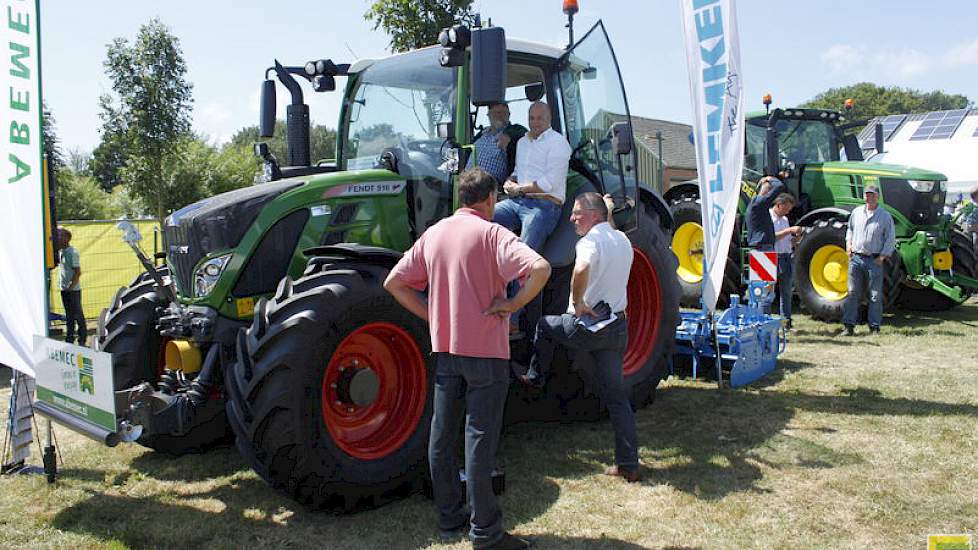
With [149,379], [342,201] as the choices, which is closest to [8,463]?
[149,379]

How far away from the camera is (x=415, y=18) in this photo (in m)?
9.29

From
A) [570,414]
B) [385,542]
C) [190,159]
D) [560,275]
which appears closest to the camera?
[385,542]

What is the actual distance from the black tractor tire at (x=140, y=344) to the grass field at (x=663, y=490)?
0.62 ft

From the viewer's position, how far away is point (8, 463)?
4.80 m

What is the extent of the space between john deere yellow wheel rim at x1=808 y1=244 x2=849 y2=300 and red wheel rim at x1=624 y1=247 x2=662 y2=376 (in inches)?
195

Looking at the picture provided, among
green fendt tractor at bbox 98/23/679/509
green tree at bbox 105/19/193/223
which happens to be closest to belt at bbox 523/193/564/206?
green fendt tractor at bbox 98/23/679/509

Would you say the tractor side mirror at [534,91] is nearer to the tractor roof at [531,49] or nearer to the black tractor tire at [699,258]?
the tractor roof at [531,49]

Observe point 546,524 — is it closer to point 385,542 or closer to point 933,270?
point 385,542

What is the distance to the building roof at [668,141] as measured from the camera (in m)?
32.3

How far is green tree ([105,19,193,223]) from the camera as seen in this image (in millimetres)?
16969

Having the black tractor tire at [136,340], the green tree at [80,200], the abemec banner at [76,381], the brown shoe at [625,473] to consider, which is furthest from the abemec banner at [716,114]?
the green tree at [80,200]

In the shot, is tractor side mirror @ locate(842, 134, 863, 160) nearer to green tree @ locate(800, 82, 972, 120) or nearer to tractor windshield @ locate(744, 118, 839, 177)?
tractor windshield @ locate(744, 118, 839, 177)

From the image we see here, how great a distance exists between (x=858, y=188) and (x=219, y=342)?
9.09 metres

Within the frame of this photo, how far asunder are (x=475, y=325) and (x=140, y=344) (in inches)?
96.9
